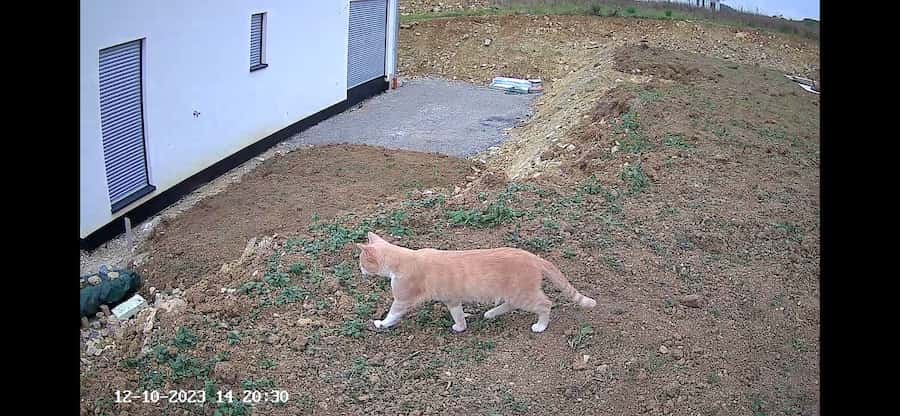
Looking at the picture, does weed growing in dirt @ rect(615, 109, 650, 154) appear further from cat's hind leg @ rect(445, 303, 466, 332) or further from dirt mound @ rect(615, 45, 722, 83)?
cat's hind leg @ rect(445, 303, 466, 332)

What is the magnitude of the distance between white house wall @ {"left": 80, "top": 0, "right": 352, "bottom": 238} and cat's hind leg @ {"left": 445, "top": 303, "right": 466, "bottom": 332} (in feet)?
18.1

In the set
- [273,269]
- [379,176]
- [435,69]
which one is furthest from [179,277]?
[435,69]

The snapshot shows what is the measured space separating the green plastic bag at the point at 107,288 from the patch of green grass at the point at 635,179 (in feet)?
17.3

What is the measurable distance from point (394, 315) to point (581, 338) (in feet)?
4.20

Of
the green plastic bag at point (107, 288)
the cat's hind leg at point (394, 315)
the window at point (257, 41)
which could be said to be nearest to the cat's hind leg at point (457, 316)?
the cat's hind leg at point (394, 315)

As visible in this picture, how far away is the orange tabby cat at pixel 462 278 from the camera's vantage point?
17.4 ft

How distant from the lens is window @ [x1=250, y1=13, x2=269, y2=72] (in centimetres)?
1356

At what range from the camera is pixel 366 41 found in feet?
60.9

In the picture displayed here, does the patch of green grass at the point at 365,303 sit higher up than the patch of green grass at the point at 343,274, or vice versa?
the patch of green grass at the point at 343,274

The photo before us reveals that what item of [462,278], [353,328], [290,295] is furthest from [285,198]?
[462,278]

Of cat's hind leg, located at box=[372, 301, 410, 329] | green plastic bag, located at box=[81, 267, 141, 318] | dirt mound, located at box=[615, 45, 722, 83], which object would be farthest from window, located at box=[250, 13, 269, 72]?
cat's hind leg, located at box=[372, 301, 410, 329]

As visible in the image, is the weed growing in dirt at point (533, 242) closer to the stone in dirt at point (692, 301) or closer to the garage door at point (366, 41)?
the stone in dirt at point (692, 301)

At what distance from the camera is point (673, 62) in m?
17.5

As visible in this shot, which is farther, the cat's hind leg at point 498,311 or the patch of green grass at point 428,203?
the patch of green grass at point 428,203
